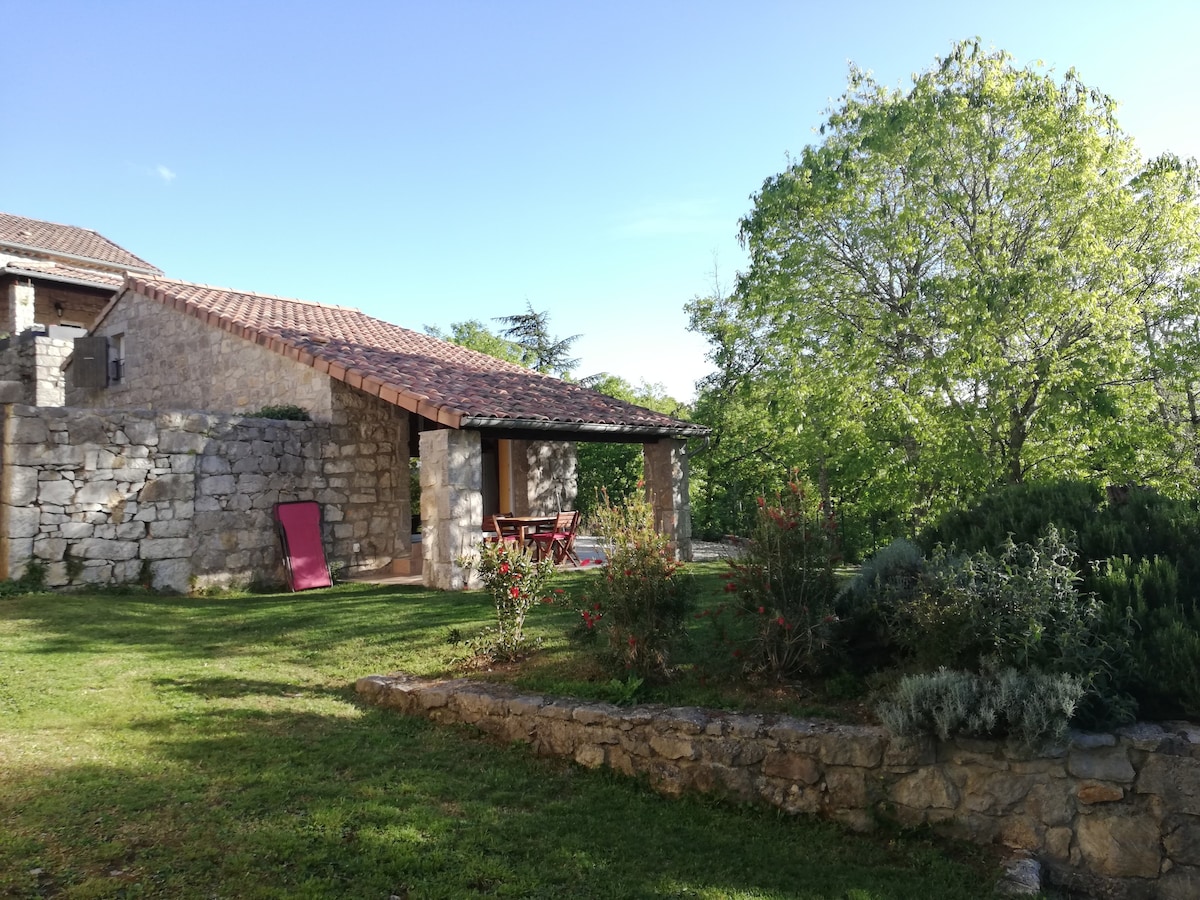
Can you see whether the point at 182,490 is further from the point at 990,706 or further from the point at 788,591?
the point at 990,706

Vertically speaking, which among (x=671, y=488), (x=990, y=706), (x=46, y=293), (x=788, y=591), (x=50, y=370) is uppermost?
(x=46, y=293)

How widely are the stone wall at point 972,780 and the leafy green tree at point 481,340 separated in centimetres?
2137

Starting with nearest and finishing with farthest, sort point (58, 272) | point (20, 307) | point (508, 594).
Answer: point (508, 594)
point (20, 307)
point (58, 272)

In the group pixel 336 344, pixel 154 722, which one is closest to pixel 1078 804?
pixel 154 722

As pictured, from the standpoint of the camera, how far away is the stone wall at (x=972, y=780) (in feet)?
10.9

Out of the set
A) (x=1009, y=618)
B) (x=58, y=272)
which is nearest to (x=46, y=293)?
(x=58, y=272)

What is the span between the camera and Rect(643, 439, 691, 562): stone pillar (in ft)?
39.1

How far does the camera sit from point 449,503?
8.97 metres

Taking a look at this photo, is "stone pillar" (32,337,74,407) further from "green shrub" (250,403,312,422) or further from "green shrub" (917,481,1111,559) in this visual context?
"green shrub" (917,481,1111,559)

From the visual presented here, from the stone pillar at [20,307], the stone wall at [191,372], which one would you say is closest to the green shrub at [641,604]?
the stone wall at [191,372]

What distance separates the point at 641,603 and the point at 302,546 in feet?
22.0

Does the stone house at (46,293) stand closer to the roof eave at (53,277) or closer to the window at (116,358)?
the roof eave at (53,277)

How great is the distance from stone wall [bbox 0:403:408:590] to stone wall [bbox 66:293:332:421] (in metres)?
0.96

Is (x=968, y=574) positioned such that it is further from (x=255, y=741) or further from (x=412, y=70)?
(x=412, y=70)
